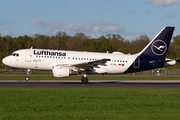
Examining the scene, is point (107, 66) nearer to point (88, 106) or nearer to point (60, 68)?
point (60, 68)

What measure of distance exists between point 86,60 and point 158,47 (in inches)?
422

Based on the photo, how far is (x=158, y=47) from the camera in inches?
1367

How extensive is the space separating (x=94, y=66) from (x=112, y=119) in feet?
66.9

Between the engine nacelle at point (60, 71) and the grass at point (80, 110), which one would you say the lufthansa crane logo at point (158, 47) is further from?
the grass at point (80, 110)

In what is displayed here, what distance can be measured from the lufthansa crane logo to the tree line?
181ft

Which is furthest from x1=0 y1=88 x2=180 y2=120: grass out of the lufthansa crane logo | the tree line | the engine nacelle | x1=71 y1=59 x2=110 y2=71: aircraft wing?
the tree line

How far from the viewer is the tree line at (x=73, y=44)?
92375mm

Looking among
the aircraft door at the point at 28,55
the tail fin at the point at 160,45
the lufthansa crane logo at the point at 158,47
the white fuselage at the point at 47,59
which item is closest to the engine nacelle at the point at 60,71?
the white fuselage at the point at 47,59

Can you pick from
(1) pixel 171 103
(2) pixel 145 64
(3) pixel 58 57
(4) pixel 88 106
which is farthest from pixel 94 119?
(2) pixel 145 64

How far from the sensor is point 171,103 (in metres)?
14.7

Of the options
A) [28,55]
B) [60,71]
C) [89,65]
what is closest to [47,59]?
[28,55]

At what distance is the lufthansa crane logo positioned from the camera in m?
34.7

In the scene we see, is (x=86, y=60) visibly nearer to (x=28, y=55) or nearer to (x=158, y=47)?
(x=28, y=55)

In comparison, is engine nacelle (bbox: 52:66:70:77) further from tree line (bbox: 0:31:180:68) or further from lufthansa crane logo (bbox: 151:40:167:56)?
tree line (bbox: 0:31:180:68)
